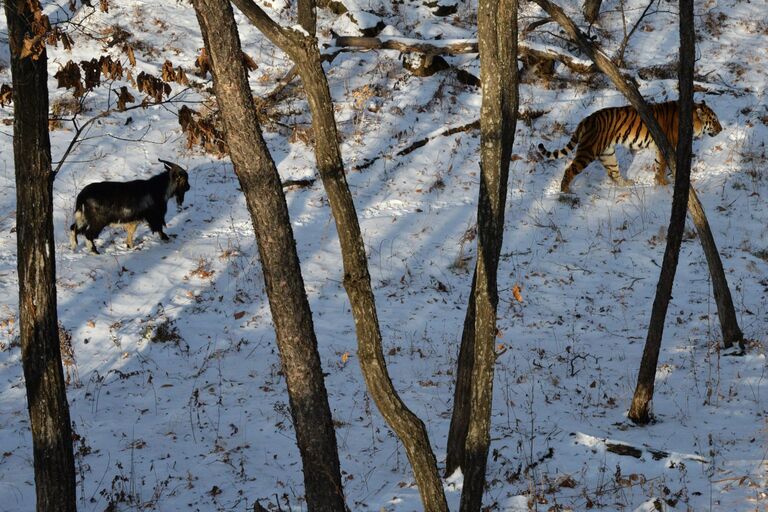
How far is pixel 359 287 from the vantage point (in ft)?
15.6

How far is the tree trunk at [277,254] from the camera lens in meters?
5.31

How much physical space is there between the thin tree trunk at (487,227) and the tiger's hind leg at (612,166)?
988cm

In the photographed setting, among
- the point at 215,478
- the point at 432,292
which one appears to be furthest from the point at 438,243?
the point at 215,478

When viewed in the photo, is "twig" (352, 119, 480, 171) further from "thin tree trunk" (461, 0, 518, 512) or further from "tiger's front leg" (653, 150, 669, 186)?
"thin tree trunk" (461, 0, 518, 512)

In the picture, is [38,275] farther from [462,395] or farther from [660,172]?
[660,172]

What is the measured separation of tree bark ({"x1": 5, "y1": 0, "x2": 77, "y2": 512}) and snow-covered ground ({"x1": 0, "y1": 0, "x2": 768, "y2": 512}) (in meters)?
1.07

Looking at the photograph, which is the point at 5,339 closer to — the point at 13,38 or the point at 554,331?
the point at 13,38

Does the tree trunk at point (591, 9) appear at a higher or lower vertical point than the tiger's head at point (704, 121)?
higher

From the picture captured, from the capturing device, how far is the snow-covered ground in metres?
7.23

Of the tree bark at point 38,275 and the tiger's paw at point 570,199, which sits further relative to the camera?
the tiger's paw at point 570,199

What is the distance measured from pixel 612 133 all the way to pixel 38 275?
11.2 meters

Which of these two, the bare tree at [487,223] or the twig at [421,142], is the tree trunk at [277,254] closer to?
the bare tree at [487,223]

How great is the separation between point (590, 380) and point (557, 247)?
13.3ft

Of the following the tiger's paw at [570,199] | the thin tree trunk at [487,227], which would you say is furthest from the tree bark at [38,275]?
the tiger's paw at [570,199]
